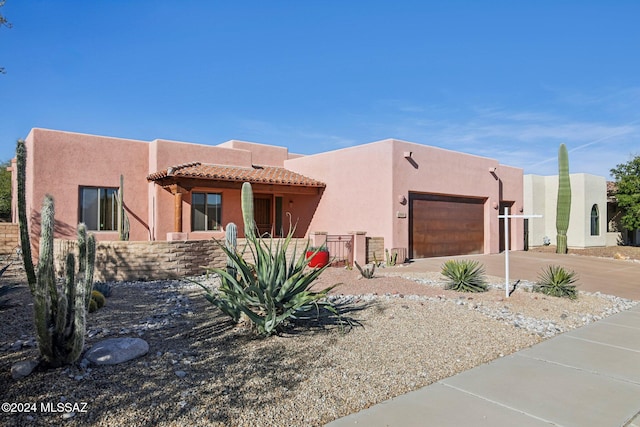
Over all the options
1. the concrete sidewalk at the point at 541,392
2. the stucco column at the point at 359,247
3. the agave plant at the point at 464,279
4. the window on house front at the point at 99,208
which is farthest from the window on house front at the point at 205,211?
the concrete sidewalk at the point at 541,392

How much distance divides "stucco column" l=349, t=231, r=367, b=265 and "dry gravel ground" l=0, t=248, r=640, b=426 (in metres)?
5.88

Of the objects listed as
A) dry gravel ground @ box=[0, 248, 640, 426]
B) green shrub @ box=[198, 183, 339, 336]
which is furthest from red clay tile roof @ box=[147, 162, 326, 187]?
green shrub @ box=[198, 183, 339, 336]

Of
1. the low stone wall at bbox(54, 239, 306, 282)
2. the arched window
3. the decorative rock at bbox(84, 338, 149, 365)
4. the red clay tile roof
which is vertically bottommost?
the decorative rock at bbox(84, 338, 149, 365)

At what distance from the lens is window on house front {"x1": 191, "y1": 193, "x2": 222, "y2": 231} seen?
17.8 m

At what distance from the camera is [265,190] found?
→ 59.0ft

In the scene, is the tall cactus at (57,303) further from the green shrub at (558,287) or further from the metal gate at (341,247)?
the metal gate at (341,247)

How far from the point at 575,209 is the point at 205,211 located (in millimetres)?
20810

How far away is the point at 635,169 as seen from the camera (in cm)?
2558

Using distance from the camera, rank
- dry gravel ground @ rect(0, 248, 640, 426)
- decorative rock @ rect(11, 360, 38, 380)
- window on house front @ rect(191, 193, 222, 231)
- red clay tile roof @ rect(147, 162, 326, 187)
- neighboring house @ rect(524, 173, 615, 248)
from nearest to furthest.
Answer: dry gravel ground @ rect(0, 248, 640, 426) → decorative rock @ rect(11, 360, 38, 380) → red clay tile roof @ rect(147, 162, 326, 187) → window on house front @ rect(191, 193, 222, 231) → neighboring house @ rect(524, 173, 615, 248)

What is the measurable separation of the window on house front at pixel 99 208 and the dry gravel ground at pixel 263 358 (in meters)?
7.91

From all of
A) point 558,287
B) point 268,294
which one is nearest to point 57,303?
point 268,294

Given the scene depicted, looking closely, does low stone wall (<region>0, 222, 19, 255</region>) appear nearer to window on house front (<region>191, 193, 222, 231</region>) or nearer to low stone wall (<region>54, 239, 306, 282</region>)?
low stone wall (<region>54, 239, 306, 282</region>)

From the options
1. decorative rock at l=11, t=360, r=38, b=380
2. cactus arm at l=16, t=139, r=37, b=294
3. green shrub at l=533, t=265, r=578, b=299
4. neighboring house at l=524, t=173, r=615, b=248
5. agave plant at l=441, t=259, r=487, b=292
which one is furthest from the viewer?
neighboring house at l=524, t=173, r=615, b=248

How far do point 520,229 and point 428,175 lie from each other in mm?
8418
